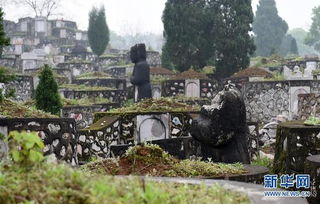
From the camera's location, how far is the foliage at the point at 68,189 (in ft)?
10.6

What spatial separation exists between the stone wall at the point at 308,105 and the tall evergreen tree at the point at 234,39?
44.3ft

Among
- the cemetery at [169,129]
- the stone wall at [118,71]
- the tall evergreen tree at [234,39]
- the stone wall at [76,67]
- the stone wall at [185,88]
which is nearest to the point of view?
the cemetery at [169,129]

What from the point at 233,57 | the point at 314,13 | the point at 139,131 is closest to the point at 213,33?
the point at 233,57

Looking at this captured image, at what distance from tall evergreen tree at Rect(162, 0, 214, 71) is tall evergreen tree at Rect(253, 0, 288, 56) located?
100ft

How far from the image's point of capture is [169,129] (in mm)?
16406

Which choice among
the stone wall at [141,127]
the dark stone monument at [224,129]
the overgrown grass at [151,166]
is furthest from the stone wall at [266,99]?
the overgrown grass at [151,166]

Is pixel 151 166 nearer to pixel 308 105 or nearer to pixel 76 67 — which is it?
pixel 308 105

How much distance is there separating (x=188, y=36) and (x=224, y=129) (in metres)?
29.5

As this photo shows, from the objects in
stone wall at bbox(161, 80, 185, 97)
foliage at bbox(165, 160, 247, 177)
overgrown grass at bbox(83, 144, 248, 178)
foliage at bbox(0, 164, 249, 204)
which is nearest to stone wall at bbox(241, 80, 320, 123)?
stone wall at bbox(161, 80, 185, 97)

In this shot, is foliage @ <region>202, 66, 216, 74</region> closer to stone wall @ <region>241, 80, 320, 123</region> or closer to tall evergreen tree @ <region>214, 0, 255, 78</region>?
tall evergreen tree @ <region>214, 0, 255, 78</region>

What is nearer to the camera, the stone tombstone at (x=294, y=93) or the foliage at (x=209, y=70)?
the stone tombstone at (x=294, y=93)

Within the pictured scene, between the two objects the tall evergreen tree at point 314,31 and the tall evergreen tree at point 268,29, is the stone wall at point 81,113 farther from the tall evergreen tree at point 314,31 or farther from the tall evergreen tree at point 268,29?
the tall evergreen tree at point 314,31

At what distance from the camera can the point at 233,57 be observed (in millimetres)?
37031

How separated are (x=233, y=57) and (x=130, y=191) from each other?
34.2 meters
